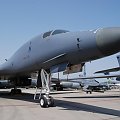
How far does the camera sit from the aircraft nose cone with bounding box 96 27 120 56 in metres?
8.37

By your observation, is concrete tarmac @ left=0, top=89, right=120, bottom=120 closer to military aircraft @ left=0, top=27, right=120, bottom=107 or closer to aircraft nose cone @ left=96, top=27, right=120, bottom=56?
military aircraft @ left=0, top=27, right=120, bottom=107

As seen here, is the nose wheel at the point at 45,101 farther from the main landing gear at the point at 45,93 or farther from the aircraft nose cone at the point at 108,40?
the aircraft nose cone at the point at 108,40

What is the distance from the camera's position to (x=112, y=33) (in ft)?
27.6

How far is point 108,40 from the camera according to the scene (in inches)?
335

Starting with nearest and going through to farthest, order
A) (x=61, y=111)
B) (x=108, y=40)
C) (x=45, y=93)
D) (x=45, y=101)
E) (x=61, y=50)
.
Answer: (x=108, y=40) < (x=61, y=111) < (x=61, y=50) < (x=45, y=101) < (x=45, y=93)

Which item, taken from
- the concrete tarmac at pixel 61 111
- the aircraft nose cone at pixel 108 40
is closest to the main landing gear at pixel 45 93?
the concrete tarmac at pixel 61 111

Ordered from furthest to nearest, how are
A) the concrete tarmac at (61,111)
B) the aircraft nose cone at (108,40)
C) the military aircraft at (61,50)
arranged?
the concrete tarmac at (61,111), the military aircraft at (61,50), the aircraft nose cone at (108,40)

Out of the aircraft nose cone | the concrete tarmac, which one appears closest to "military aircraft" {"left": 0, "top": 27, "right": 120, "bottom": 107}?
the aircraft nose cone

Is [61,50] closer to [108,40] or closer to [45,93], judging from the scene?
[45,93]

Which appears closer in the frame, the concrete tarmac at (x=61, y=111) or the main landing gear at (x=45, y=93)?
the concrete tarmac at (x=61, y=111)

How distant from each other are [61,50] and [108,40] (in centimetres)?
264

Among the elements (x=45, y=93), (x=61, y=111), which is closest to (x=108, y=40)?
(x=61, y=111)

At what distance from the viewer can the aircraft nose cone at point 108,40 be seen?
27.5 ft

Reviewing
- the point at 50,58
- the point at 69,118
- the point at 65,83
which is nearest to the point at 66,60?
the point at 50,58
